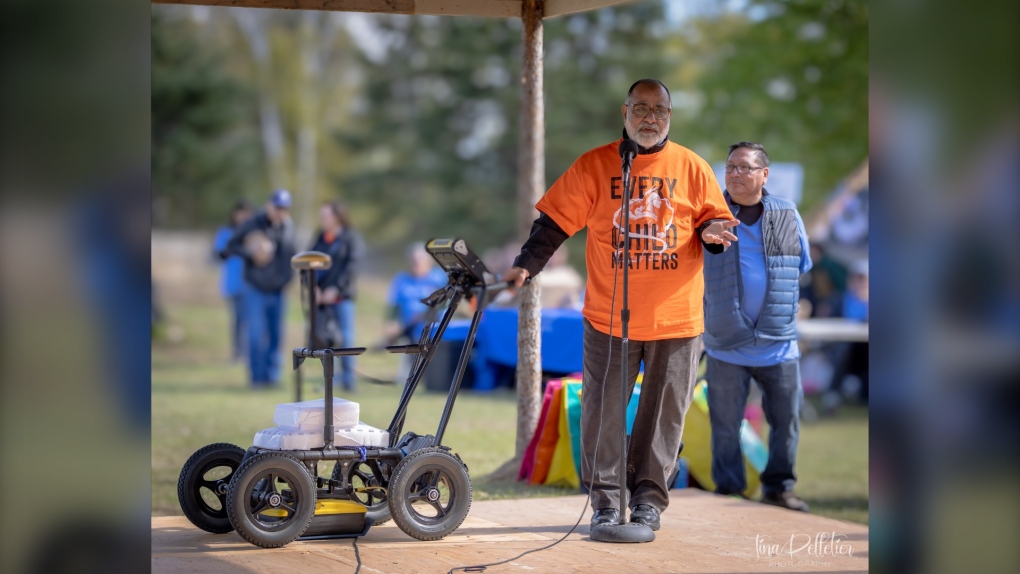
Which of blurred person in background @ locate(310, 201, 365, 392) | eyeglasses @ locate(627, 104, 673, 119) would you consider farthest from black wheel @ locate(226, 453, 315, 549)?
blurred person in background @ locate(310, 201, 365, 392)

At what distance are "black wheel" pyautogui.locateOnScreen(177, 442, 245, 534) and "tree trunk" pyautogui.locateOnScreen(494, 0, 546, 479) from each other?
2.47 m

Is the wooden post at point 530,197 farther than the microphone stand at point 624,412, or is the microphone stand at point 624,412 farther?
the wooden post at point 530,197

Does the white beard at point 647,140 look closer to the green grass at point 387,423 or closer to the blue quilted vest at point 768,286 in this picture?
the blue quilted vest at point 768,286

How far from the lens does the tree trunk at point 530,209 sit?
25.9 ft

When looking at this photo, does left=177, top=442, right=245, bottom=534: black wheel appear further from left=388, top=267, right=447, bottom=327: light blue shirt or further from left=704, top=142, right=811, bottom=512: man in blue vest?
left=388, top=267, right=447, bottom=327: light blue shirt

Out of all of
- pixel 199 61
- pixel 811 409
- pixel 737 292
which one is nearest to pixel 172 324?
pixel 199 61

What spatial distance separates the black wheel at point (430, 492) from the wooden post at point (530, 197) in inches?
86.7

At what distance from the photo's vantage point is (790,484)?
24.7ft

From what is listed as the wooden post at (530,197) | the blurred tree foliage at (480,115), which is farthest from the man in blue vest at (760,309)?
the blurred tree foliage at (480,115)

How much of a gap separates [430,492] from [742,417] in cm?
265

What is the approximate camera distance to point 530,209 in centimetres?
847

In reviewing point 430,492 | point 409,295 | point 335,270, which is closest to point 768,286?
point 430,492

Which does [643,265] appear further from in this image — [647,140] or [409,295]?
[409,295]

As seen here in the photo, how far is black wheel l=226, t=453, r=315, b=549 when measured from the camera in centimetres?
540
